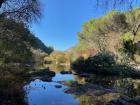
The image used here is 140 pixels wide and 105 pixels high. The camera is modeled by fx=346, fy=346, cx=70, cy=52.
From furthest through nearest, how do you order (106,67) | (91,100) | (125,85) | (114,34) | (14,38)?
1. (114,34)
2. (106,67)
3. (125,85)
4. (14,38)
5. (91,100)

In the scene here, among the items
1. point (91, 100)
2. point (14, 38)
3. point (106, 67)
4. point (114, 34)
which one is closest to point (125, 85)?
point (91, 100)

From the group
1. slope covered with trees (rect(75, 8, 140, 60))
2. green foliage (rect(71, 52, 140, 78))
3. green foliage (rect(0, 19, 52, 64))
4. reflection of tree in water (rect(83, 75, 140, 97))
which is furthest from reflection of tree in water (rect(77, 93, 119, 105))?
slope covered with trees (rect(75, 8, 140, 60))

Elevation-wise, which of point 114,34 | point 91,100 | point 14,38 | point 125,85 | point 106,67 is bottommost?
point 91,100

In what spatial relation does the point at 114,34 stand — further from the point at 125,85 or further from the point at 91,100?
the point at 91,100

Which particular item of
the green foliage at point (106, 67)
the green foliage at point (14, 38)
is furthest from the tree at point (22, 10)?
the green foliage at point (106, 67)

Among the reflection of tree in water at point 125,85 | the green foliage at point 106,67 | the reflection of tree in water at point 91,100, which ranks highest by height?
the green foliage at point 106,67

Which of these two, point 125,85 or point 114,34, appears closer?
point 125,85

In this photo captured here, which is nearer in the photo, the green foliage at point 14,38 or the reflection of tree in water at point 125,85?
the green foliage at point 14,38

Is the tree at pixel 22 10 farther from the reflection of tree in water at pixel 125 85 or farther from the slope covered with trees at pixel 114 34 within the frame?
the slope covered with trees at pixel 114 34

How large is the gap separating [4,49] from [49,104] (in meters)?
6.91

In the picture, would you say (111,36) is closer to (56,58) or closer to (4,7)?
(56,58)

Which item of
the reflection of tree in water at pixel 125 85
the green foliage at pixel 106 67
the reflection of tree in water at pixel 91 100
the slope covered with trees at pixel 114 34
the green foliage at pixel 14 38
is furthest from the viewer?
the slope covered with trees at pixel 114 34

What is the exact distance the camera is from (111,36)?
178ft

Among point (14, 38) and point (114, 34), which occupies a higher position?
point (114, 34)
